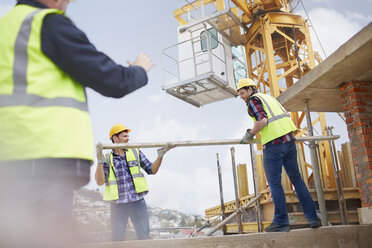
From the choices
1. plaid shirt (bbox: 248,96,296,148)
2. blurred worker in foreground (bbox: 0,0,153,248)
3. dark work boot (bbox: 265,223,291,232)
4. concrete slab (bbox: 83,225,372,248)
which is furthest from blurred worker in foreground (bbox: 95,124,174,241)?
blurred worker in foreground (bbox: 0,0,153,248)

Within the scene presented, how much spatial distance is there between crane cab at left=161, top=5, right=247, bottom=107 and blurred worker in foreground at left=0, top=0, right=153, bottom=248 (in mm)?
12247

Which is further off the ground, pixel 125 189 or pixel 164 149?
pixel 164 149

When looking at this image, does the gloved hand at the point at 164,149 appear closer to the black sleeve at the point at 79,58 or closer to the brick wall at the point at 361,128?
the black sleeve at the point at 79,58

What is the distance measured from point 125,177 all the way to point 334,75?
3.96 m

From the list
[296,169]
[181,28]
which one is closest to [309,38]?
[181,28]

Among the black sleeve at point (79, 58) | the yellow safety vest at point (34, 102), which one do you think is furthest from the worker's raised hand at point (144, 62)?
the yellow safety vest at point (34, 102)

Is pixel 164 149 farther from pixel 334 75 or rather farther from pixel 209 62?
pixel 209 62

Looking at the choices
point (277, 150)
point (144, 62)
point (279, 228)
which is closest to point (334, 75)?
point (277, 150)

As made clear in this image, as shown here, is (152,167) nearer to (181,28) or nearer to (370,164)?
(370,164)

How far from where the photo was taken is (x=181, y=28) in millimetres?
16219

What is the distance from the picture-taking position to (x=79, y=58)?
5.01 ft

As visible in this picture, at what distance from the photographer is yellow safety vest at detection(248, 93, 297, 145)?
4.74m

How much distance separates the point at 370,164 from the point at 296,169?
1.98 m

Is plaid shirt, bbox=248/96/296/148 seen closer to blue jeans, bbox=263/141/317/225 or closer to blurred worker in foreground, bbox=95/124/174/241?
blue jeans, bbox=263/141/317/225
